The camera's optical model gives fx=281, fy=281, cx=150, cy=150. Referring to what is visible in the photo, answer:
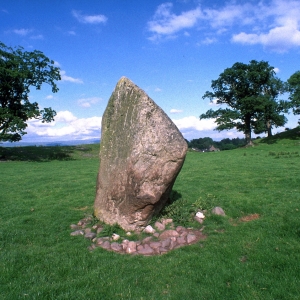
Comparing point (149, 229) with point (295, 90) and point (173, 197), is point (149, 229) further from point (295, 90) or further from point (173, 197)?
point (295, 90)

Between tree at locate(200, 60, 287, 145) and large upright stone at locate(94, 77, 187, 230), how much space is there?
129ft

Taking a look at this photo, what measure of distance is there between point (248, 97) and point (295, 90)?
7.89m

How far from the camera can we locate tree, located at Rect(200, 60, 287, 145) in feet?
150

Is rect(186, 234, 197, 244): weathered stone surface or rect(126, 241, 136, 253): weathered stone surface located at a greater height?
rect(186, 234, 197, 244): weathered stone surface

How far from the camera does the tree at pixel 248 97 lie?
4584 cm

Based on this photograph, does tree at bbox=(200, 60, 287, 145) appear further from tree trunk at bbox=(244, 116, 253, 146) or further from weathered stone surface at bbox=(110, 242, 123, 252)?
weathered stone surface at bbox=(110, 242, 123, 252)

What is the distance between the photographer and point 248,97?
4631 centimetres

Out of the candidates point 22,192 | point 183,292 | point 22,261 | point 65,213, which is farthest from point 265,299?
point 22,192

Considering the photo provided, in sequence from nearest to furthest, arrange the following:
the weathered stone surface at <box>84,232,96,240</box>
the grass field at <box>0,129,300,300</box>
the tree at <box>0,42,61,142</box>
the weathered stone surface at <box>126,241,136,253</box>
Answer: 1. the grass field at <box>0,129,300,300</box>
2. the weathered stone surface at <box>126,241,136,253</box>
3. the weathered stone surface at <box>84,232,96,240</box>
4. the tree at <box>0,42,61,142</box>

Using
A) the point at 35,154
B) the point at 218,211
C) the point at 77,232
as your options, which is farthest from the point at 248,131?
the point at 77,232

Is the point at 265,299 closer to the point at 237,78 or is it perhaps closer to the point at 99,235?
the point at 99,235

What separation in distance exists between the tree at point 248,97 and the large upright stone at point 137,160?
129 feet

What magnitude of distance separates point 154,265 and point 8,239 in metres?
4.49

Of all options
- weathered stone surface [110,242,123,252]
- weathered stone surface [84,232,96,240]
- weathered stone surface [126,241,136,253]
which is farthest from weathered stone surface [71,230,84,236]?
weathered stone surface [126,241,136,253]
